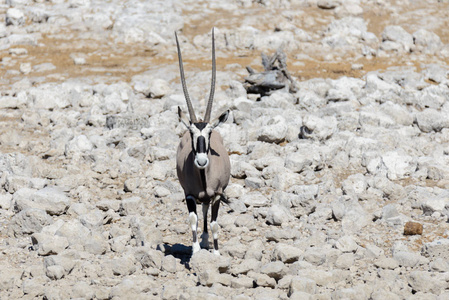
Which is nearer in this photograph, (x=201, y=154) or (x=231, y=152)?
(x=201, y=154)

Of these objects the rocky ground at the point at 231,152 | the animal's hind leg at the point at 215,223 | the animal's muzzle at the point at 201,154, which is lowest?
the rocky ground at the point at 231,152

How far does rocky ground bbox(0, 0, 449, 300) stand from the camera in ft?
23.0

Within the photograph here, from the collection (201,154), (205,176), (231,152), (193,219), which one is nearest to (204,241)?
(193,219)

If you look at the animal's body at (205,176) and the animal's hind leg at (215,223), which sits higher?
the animal's body at (205,176)

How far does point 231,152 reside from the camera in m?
12.4

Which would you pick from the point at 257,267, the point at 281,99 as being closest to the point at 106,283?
the point at 257,267

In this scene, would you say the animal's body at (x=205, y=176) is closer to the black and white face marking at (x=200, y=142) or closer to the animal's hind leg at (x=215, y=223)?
the animal's hind leg at (x=215, y=223)

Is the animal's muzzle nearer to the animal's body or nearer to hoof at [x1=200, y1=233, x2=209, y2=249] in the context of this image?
the animal's body

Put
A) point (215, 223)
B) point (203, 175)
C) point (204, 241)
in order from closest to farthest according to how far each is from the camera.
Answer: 1. point (203, 175)
2. point (215, 223)
3. point (204, 241)

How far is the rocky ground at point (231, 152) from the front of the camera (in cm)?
702

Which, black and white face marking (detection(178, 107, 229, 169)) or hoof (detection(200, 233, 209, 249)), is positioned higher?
black and white face marking (detection(178, 107, 229, 169))

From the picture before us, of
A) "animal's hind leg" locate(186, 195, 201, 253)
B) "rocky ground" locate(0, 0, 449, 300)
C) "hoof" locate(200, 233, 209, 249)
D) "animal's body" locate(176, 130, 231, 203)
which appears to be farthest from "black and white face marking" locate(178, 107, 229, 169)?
"hoof" locate(200, 233, 209, 249)

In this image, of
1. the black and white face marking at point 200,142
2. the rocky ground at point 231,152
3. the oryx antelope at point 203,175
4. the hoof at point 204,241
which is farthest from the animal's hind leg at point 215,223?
the black and white face marking at point 200,142

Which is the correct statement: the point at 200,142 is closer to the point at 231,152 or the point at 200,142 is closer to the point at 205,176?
the point at 205,176
